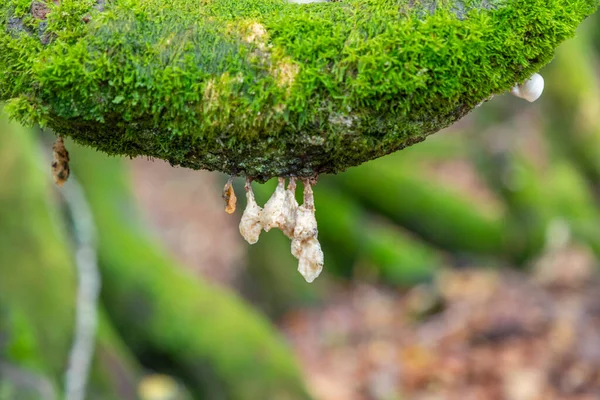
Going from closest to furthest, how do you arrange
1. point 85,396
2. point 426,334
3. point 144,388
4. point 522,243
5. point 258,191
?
point 85,396
point 144,388
point 258,191
point 426,334
point 522,243

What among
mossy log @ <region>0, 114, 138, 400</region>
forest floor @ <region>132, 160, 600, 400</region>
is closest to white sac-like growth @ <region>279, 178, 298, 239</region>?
mossy log @ <region>0, 114, 138, 400</region>

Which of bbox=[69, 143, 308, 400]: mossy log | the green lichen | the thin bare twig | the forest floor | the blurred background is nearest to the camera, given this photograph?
the green lichen

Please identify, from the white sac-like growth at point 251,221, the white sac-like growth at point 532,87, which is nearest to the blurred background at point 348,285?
the white sac-like growth at point 251,221

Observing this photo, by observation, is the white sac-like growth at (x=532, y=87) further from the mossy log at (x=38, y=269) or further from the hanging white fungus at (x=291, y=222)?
the mossy log at (x=38, y=269)

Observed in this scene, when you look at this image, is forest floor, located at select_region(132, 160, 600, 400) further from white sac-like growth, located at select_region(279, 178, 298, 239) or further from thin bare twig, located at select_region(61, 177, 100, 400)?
white sac-like growth, located at select_region(279, 178, 298, 239)

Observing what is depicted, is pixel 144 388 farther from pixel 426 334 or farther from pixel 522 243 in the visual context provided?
pixel 522 243

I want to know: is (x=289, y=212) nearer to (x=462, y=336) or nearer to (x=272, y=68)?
(x=272, y=68)

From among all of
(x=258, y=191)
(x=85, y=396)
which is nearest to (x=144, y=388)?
(x=85, y=396)
